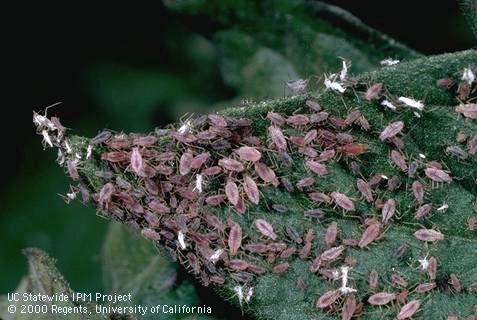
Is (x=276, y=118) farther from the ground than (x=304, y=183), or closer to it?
farther from the ground

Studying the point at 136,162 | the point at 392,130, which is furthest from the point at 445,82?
the point at 136,162

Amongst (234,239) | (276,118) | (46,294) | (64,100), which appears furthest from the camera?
(64,100)

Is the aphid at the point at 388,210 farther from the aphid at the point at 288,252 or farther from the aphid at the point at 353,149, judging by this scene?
the aphid at the point at 288,252

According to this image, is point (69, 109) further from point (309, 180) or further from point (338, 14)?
point (309, 180)

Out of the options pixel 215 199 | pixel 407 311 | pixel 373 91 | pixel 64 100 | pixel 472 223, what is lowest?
pixel 64 100

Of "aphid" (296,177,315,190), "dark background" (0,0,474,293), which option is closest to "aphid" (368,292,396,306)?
"aphid" (296,177,315,190)

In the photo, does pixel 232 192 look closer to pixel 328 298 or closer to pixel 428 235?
pixel 328 298
